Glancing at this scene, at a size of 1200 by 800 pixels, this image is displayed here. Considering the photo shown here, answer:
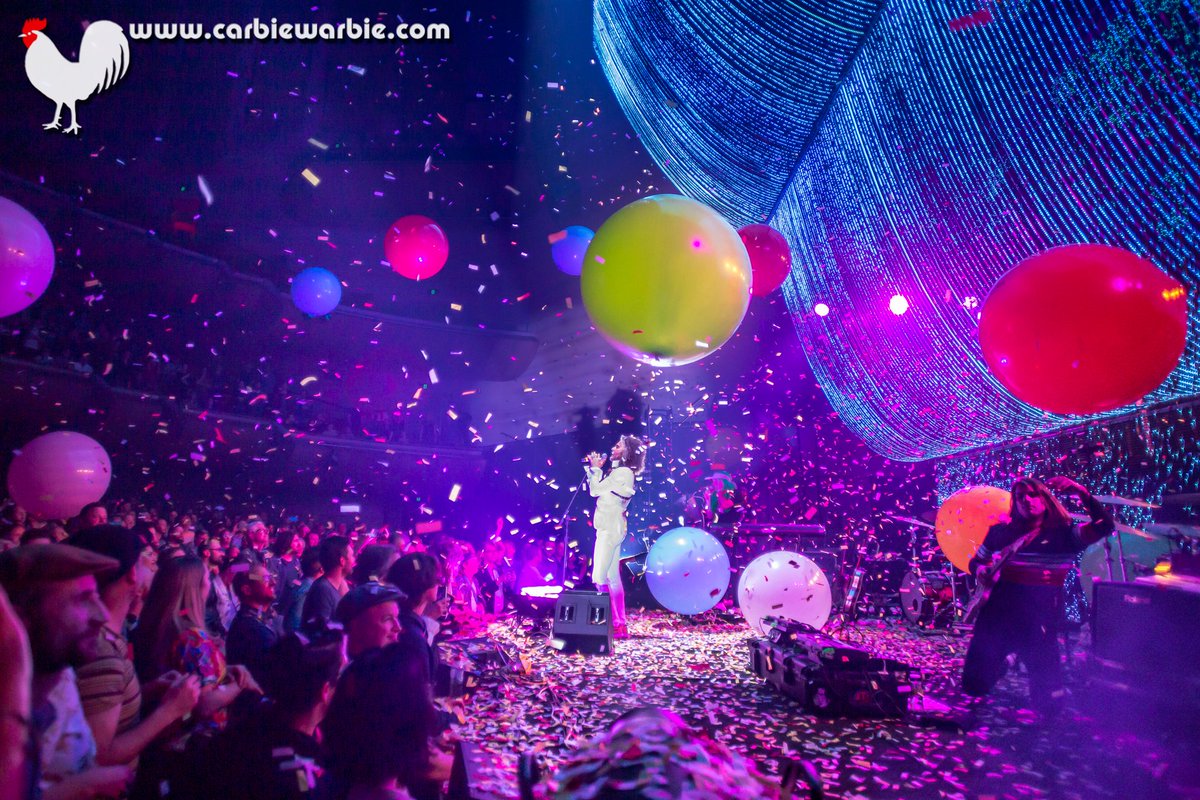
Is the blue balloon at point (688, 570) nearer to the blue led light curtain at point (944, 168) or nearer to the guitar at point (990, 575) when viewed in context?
the guitar at point (990, 575)

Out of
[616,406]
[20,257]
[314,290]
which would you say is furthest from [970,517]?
[314,290]

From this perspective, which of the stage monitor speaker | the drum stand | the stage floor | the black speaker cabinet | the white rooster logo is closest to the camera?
the stage floor

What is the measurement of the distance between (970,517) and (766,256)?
117 inches

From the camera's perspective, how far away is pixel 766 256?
20.2ft

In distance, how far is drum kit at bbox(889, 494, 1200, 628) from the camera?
16.4ft

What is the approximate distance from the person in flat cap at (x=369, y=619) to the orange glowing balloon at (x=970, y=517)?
5132mm

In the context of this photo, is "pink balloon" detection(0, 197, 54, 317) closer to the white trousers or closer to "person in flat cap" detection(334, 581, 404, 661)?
"person in flat cap" detection(334, 581, 404, 661)

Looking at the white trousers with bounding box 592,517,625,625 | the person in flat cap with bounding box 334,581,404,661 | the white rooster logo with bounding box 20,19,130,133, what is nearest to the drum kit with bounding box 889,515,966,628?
the white trousers with bounding box 592,517,625,625

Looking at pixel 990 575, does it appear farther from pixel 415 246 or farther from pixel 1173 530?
pixel 415 246

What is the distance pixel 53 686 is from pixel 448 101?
15.0 m

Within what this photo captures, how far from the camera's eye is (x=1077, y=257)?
3.45m

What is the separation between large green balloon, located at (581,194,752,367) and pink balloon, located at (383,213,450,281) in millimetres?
4772

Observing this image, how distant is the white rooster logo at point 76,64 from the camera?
32.8 feet

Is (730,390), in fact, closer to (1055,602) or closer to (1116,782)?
(1055,602)
